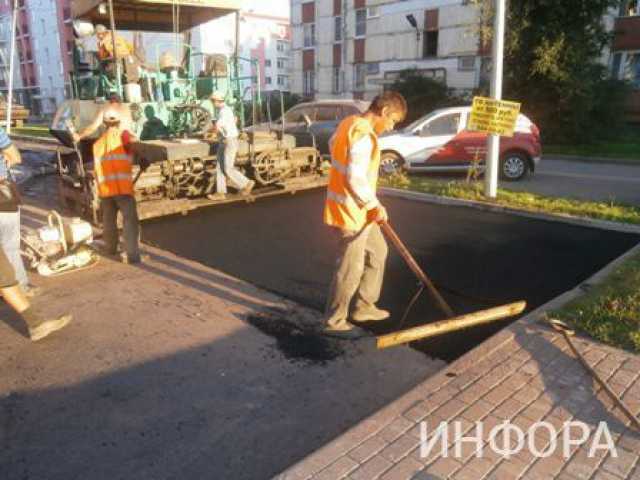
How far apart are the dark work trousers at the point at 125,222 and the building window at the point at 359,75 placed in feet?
87.9

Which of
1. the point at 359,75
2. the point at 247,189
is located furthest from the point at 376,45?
the point at 247,189

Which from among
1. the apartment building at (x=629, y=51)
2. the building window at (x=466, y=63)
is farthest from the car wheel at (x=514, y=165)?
the building window at (x=466, y=63)

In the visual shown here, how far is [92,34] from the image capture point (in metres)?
8.45

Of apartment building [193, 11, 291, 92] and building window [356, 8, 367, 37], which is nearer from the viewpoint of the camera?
building window [356, 8, 367, 37]

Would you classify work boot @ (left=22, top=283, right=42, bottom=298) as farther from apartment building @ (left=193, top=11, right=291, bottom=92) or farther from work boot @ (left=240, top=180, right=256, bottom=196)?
apartment building @ (left=193, top=11, right=291, bottom=92)

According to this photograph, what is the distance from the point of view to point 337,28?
3212cm

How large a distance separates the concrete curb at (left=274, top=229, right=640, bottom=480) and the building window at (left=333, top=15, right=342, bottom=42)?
30.2 metres

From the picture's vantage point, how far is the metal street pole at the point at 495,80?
26.6 ft

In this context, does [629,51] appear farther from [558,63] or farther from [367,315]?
[367,315]

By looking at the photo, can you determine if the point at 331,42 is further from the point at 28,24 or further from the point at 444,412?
the point at 28,24

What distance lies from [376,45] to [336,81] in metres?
4.02

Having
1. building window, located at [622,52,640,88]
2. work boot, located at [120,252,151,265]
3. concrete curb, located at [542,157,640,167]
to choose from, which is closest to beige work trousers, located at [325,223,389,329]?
work boot, located at [120,252,151,265]

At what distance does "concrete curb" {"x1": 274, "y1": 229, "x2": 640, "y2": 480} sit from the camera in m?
2.60

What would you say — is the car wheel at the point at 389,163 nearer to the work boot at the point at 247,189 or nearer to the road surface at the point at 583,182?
the road surface at the point at 583,182
